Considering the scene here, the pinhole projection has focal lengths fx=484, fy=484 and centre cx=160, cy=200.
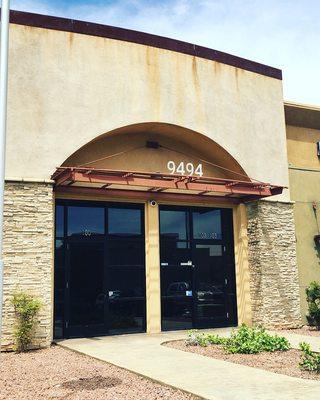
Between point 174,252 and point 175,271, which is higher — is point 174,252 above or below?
above

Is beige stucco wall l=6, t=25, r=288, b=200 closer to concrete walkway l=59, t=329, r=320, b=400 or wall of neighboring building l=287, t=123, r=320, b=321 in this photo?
wall of neighboring building l=287, t=123, r=320, b=321

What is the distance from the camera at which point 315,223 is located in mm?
18047

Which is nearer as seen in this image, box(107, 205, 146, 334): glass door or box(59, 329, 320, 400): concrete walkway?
box(59, 329, 320, 400): concrete walkway

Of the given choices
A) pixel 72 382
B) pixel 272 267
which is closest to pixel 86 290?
pixel 72 382

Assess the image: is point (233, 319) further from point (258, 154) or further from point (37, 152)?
point (37, 152)

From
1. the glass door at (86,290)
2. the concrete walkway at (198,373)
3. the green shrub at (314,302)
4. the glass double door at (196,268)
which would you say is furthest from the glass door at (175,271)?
the green shrub at (314,302)

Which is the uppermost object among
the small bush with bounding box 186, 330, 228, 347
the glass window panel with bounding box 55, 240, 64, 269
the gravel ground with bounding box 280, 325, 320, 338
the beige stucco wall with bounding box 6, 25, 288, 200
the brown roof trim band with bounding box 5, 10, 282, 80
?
the brown roof trim band with bounding box 5, 10, 282, 80

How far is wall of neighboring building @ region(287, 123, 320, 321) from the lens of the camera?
57.3 feet

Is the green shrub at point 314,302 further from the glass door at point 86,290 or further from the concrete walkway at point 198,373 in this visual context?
the glass door at point 86,290

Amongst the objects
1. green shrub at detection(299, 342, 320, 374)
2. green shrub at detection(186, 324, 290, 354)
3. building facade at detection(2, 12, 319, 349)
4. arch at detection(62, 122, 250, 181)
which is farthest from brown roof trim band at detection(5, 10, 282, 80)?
green shrub at detection(299, 342, 320, 374)

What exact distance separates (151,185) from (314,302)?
22.9 feet

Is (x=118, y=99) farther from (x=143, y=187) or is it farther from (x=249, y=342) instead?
(x=249, y=342)

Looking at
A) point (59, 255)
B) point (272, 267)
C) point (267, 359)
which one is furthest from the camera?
point (272, 267)

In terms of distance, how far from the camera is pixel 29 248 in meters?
12.7
